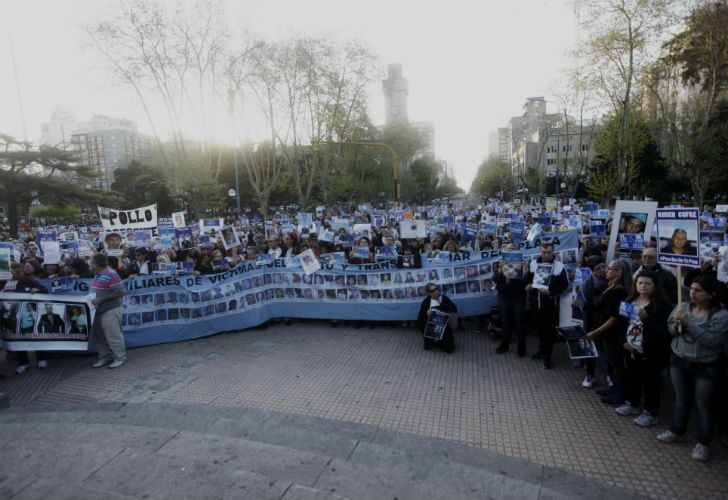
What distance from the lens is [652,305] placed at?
4430 millimetres

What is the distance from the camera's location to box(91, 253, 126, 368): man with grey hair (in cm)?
650

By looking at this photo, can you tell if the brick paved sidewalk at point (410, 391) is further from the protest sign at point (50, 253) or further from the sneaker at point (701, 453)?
the protest sign at point (50, 253)

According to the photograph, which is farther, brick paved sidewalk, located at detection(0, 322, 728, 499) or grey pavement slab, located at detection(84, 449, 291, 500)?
brick paved sidewalk, located at detection(0, 322, 728, 499)

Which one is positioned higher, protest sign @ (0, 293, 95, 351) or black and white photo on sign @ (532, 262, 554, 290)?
black and white photo on sign @ (532, 262, 554, 290)

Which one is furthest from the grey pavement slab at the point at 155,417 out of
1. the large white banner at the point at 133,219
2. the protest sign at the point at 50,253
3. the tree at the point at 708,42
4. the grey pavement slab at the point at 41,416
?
the tree at the point at 708,42

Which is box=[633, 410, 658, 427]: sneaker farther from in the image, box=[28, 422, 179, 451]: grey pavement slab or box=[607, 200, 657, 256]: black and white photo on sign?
box=[28, 422, 179, 451]: grey pavement slab

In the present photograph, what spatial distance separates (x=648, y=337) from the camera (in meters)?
4.43

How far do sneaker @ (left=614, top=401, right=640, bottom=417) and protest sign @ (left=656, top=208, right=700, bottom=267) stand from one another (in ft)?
5.25

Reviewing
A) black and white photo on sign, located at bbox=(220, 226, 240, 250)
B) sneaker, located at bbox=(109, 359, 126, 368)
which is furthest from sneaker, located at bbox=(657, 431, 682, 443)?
black and white photo on sign, located at bbox=(220, 226, 240, 250)

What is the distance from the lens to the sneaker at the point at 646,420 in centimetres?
456

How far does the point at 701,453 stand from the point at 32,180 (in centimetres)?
4180

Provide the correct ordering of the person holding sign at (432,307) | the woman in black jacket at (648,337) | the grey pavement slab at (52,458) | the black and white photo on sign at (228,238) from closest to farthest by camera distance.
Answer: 1. the grey pavement slab at (52,458)
2. the woman in black jacket at (648,337)
3. the person holding sign at (432,307)
4. the black and white photo on sign at (228,238)

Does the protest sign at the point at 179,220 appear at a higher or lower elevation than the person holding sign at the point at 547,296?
higher

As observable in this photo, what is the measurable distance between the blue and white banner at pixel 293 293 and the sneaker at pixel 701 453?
158 inches
